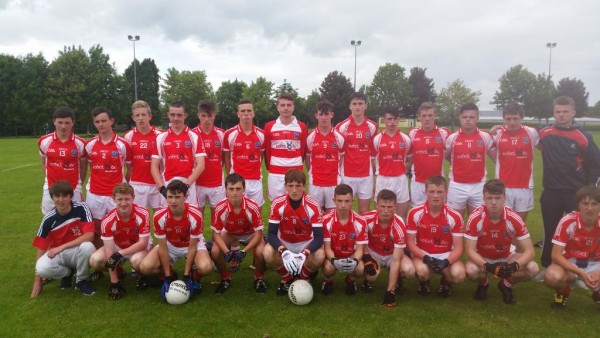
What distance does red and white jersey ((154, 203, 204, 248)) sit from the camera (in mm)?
→ 4488

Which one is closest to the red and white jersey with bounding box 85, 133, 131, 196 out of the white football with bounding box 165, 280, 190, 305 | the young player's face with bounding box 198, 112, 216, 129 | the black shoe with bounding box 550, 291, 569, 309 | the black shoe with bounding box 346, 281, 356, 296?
the young player's face with bounding box 198, 112, 216, 129

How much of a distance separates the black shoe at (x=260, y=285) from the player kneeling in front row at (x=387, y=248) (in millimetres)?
1143

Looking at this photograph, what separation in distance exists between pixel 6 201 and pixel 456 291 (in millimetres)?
10105

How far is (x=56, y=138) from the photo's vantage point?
514 centimetres

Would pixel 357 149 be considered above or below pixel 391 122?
below

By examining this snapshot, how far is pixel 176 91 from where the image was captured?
5294 cm

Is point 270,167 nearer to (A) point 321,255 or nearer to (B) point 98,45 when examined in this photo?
(A) point 321,255

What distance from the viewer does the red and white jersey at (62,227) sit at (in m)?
4.48

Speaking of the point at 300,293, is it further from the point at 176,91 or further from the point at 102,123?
the point at 176,91

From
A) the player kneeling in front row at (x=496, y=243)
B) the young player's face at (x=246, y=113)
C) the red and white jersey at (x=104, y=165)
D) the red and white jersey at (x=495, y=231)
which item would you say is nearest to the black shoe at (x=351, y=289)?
the player kneeling in front row at (x=496, y=243)

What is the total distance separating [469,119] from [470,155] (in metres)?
0.48

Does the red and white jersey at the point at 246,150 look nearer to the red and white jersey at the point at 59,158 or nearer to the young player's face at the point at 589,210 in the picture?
the red and white jersey at the point at 59,158

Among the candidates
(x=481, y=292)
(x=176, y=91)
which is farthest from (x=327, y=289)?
(x=176, y=91)

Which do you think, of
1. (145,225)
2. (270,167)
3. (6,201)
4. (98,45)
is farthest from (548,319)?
(98,45)
